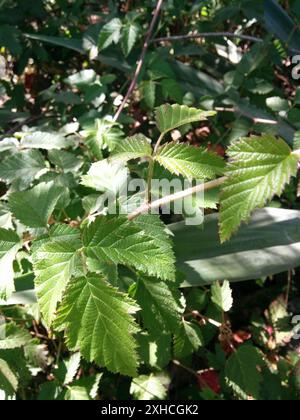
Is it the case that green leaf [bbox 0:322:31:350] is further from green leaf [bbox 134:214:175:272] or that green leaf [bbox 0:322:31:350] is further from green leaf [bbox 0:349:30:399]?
green leaf [bbox 134:214:175:272]

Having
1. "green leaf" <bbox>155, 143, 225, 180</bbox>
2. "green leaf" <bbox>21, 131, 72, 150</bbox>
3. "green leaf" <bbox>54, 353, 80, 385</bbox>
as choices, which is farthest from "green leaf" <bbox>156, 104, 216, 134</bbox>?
"green leaf" <bbox>54, 353, 80, 385</bbox>

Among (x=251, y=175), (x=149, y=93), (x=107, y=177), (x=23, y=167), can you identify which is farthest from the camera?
(x=149, y=93)

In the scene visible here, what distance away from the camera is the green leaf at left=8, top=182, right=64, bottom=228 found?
670mm

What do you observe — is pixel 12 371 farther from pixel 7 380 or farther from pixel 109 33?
pixel 109 33

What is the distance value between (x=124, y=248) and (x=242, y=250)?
39 cm

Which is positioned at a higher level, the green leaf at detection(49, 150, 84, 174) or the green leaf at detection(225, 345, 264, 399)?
the green leaf at detection(49, 150, 84, 174)

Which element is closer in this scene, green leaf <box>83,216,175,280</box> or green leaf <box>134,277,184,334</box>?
green leaf <box>83,216,175,280</box>

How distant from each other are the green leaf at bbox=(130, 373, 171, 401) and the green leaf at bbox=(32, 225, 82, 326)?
50 cm

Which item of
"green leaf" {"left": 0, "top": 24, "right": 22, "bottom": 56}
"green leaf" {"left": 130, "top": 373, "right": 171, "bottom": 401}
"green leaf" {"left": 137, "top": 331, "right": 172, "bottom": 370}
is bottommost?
"green leaf" {"left": 130, "top": 373, "right": 171, "bottom": 401}

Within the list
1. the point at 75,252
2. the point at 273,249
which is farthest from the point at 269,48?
A: the point at 75,252

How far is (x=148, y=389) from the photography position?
3.18 ft

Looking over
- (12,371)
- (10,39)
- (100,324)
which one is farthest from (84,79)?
(100,324)

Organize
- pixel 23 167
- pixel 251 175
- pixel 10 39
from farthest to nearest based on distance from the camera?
pixel 10 39
pixel 23 167
pixel 251 175

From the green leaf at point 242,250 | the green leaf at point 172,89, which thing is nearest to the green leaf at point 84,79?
the green leaf at point 172,89
